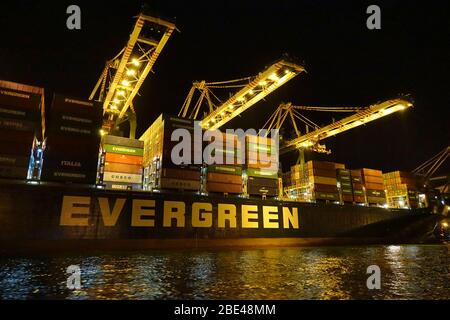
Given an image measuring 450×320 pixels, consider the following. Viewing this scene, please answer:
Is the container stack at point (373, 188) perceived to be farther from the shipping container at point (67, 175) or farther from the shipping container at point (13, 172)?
the shipping container at point (13, 172)

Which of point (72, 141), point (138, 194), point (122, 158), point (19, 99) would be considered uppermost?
point (19, 99)

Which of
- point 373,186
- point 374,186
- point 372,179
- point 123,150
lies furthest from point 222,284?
point 372,179

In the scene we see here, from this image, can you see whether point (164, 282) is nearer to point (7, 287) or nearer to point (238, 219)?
point (7, 287)

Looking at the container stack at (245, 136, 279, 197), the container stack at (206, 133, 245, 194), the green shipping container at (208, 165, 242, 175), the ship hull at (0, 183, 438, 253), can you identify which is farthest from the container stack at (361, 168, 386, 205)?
the green shipping container at (208, 165, 242, 175)

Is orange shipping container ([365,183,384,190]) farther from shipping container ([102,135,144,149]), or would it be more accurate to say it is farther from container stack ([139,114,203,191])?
shipping container ([102,135,144,149])

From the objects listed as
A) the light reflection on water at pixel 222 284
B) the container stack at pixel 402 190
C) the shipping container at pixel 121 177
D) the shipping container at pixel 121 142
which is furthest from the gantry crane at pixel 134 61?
the container stack at pixel 402 190

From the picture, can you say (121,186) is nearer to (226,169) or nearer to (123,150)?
(123,150)
